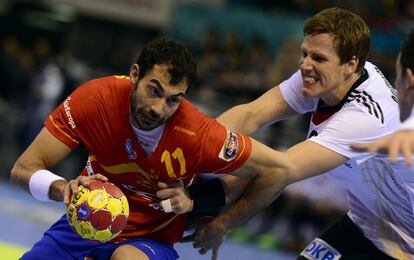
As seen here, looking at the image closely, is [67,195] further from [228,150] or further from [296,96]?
[296,96]

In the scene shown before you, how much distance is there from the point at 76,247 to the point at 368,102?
196 cm

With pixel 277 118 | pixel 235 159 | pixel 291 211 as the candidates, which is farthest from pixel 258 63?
pixel 235 159

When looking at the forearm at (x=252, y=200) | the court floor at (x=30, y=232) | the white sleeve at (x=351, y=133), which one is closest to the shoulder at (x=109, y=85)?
the forearm at (x=252, y=200)

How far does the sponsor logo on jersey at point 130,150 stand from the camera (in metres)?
5.34

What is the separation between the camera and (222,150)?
5.27 m

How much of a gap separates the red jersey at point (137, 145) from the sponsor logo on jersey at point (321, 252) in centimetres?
87

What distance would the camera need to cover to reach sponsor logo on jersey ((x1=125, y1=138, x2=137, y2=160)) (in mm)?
5336

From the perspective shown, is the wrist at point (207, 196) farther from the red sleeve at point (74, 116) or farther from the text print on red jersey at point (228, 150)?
the red sleeve at point (74, 116)

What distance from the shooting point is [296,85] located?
595cm

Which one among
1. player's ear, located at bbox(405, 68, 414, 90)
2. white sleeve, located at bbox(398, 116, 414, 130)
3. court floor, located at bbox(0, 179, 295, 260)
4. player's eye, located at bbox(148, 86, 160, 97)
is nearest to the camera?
white sleeve, located at bbox(398, 116, 414, 130)

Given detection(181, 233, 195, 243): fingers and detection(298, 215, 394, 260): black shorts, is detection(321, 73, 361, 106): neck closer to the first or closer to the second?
detection(298, 215, 394, 260): black shorts

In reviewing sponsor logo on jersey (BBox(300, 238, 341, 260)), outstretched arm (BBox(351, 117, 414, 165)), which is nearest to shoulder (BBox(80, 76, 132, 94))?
sponsor logo on jersey (BBox(300, 238, 341, 260))

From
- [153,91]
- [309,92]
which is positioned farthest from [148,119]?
[309,92]

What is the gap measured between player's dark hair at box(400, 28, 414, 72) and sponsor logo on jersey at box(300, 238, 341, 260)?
172 centimetres
